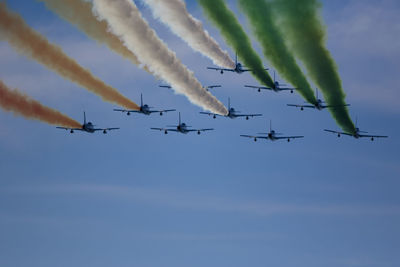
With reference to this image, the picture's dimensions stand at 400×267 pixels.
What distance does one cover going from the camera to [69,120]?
95.9m

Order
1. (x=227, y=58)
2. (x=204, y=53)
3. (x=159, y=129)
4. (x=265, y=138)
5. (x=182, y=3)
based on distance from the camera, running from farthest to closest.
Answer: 1. (x=265, y=138)
2. (x=159, y=129)
3. (x=227, y=58)
4. (x=204, y=53)
5. (x=182, y=3)

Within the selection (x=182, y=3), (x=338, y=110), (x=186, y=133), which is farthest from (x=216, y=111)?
(x=182, y=3)

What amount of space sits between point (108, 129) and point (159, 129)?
5290mm

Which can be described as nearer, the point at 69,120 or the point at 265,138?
the point at 69,120

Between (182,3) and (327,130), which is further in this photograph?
(327,130)

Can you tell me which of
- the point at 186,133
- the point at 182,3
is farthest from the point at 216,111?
the point at 182,3

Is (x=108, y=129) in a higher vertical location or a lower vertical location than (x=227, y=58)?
lower

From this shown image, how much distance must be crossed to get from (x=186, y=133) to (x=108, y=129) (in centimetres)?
849

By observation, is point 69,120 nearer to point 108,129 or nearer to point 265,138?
point 108,129

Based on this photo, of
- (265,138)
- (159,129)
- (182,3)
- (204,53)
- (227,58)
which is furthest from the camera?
(265,138)

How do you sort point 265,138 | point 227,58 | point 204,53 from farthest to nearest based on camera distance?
point 265,138
point 227,58
point 204,53

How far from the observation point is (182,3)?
8419cm

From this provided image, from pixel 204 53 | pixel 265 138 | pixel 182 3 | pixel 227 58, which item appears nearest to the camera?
pixel 182 3

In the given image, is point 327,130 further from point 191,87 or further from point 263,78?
point 191,87
